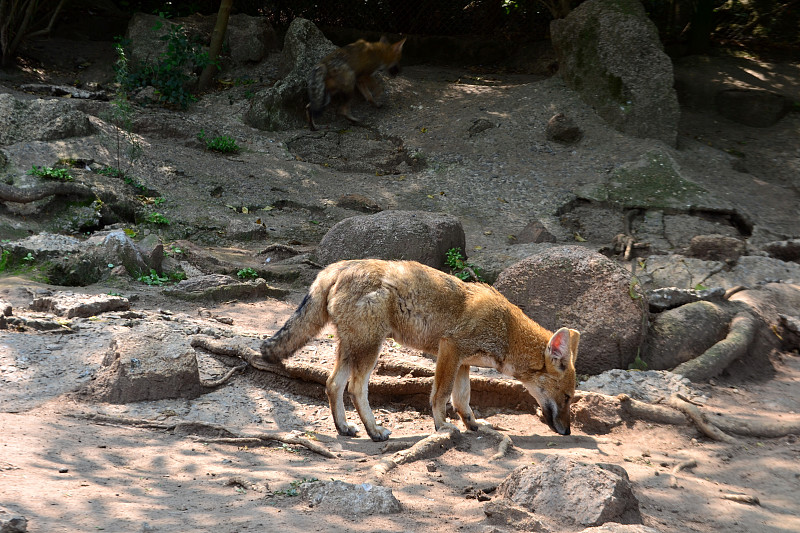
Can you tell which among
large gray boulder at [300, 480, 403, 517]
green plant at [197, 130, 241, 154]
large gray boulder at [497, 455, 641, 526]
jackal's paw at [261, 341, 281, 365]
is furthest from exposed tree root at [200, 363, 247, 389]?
green plant at [197, 130, 241, 154]

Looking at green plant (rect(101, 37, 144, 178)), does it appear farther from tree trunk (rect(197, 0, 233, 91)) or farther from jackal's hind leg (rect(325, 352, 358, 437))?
jackal's hind leg (rect(325, 352, 358, 437))

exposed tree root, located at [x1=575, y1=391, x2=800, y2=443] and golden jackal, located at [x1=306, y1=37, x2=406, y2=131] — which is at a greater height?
golden jackal, located at [x1=306, y1=37, x2=406, y2=131]

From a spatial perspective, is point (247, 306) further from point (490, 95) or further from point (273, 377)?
point (490, 95)

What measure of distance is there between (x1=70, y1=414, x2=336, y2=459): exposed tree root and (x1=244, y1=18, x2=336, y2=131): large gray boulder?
422 inches

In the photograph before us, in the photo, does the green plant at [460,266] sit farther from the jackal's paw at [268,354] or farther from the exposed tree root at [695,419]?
Answer: the jackal's paw at [268,354]

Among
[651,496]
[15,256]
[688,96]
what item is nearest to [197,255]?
[15,256]

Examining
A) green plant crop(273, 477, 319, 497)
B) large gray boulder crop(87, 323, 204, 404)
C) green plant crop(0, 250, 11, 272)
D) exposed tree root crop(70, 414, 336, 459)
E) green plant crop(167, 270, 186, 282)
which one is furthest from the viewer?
green plant crop(167, 270, 186, 282)

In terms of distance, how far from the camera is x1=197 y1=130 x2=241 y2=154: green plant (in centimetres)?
1409

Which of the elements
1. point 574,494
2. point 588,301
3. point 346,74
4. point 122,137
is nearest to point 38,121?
point 122,137

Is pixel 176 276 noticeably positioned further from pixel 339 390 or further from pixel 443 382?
pixel 443 382

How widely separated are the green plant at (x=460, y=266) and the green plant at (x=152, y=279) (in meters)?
3.55

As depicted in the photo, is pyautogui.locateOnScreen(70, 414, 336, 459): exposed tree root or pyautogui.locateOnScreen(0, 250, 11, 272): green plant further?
pyautogui.locateOnScreen(0, 250, 11, 272): green plant

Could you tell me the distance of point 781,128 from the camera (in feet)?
51.8

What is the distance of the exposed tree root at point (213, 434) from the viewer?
540 cm
